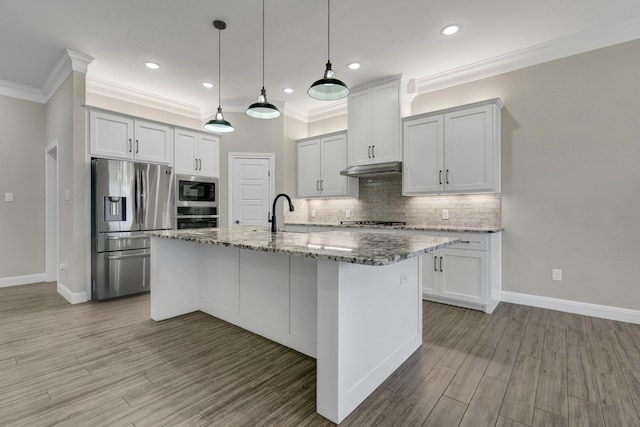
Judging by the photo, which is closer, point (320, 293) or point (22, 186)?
point (320, 293)

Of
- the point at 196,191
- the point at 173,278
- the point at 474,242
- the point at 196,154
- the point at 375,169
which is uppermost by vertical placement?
the point at 196,154

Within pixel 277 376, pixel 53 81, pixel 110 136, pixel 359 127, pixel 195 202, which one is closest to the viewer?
pixel 277 376

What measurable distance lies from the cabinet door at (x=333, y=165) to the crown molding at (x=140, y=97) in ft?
7.83

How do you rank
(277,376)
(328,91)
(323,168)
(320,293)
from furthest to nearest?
(323,168) < (328,91) < (277,376) < (320,293)

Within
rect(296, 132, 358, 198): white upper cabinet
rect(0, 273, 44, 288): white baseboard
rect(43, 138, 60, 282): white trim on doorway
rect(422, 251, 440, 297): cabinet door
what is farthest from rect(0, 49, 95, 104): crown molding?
rect(422, 251, 440, 297): cabinet door

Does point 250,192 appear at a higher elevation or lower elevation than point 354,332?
higher

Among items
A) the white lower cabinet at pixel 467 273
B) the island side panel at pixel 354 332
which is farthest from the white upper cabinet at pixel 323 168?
the island side panel at pixel 354 332

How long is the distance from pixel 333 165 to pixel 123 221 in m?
3.05

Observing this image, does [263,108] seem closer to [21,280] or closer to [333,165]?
[333,165]

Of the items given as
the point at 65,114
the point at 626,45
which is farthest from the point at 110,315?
the point at 626,45

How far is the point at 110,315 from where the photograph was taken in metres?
3.13

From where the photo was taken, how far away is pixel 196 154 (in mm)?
4734

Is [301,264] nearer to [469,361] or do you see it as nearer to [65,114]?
[469,361]

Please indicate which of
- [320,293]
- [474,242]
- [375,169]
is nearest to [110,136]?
[375,169]
